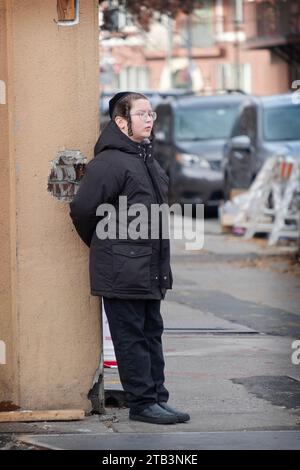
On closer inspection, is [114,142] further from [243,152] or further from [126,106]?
[243,152]

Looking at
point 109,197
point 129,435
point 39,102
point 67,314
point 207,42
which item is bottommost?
point 129,435

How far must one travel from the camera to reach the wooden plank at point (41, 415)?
23.8 feet

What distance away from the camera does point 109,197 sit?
700 centimetres

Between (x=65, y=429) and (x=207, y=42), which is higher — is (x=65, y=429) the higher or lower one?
the lower one

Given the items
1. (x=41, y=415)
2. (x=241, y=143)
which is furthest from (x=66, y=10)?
(x=241, y=143)

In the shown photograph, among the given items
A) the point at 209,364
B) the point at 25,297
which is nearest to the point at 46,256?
the point at 25,297

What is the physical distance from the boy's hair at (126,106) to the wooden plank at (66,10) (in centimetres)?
49

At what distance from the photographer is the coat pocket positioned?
6.99 metres

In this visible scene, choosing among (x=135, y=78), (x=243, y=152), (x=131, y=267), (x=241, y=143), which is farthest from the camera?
(x=135, y=78)

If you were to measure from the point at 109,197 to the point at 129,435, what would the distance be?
3.89 ft

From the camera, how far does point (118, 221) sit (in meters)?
7.01

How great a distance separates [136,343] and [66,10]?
1.73 meters

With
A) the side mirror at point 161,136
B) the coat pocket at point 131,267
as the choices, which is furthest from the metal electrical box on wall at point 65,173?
the side mirror at point 161,136

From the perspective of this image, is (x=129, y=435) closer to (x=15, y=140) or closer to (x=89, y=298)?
(x=89, y=298)
